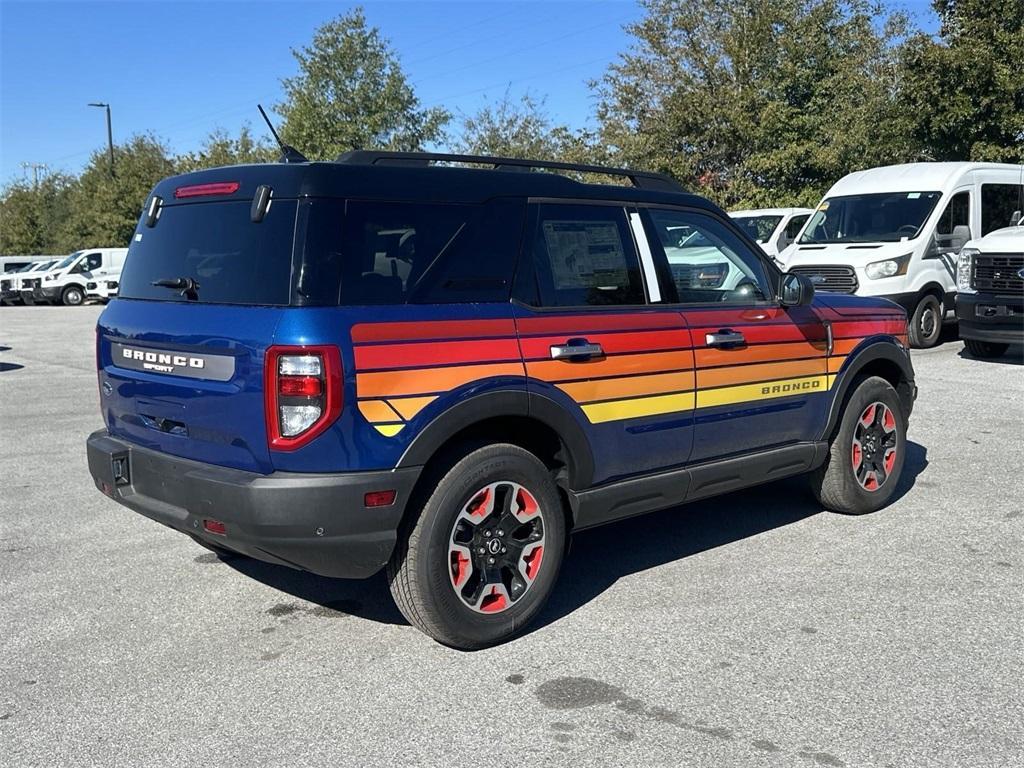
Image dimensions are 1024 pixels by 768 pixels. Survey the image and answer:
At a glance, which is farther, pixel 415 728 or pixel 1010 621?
pixel 1010 621

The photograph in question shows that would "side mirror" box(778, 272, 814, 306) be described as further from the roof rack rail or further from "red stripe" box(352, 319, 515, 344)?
"red stripe" box(352, 319, 515, 344)

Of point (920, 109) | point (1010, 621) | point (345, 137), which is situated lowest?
point (1010, 621)

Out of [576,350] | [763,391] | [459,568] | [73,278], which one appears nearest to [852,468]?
[763,391]

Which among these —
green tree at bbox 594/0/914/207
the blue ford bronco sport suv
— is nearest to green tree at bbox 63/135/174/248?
green tree at bbox 594/0/914/207

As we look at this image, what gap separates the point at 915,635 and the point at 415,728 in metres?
2.14

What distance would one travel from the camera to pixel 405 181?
397 centimetres

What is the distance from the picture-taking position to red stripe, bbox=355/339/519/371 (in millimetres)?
3635

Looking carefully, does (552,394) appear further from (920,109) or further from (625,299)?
(920,109)

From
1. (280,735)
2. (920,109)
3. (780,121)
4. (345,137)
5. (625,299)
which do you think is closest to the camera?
(280,735)

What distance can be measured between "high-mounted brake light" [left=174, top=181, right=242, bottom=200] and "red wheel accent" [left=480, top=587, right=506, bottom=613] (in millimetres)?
1927

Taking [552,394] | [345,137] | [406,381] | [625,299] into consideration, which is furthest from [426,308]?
[345,137]

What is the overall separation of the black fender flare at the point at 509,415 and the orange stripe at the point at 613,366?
0.12 metres

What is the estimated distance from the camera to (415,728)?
3418mm

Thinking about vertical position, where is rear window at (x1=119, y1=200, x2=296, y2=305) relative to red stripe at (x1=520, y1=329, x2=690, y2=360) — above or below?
above
